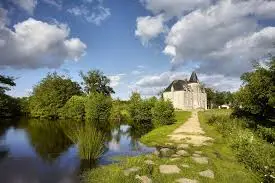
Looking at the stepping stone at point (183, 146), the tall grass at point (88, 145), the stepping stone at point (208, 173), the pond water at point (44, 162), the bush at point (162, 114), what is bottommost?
the pond water at point (44, 162)

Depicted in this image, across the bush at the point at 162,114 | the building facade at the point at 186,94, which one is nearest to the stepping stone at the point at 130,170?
the bush at the point at 162,114

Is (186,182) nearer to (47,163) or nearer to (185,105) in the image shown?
(47,163)

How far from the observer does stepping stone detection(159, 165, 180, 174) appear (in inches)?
460

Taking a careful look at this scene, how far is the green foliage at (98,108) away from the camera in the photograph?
4994cm

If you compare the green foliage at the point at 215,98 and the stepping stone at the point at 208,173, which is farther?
the green foliage at the point at 215,98

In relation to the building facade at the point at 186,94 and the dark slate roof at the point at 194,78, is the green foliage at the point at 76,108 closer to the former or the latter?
the building facade at the point at 186,94

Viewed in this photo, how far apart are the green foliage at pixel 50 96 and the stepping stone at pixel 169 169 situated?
48.5 metres

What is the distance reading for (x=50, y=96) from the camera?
57.5 metres

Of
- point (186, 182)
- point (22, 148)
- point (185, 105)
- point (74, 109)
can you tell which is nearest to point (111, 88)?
point (185, 105)

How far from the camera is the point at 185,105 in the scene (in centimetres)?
7794

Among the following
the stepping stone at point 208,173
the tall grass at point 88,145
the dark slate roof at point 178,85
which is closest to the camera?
the stepping stone at point 208,173

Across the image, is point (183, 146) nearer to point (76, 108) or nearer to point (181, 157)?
point (181, 157)

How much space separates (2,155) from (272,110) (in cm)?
2056

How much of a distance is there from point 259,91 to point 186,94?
182 feet
